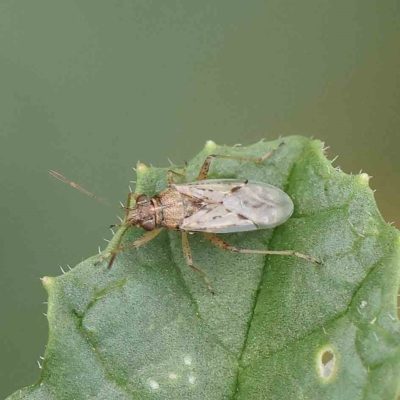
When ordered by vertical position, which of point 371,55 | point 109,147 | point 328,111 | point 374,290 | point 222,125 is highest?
point 371,55

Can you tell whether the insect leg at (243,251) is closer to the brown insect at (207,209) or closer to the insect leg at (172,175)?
the brown insect at (207,209)

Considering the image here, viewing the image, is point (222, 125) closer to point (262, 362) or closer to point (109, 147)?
point (109, 147)

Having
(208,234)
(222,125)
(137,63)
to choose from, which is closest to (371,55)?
(222,125)

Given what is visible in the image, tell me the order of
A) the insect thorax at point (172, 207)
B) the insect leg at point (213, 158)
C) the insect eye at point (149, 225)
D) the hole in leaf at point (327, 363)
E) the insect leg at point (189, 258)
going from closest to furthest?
1. the hole in leaf at point (327, 363)
2. the insect leg at point (189, 258)
3. the insect leg at point (213, 158)
4. the insect eye at point (149, 225)
5. the insect thorax at point (172, 207)

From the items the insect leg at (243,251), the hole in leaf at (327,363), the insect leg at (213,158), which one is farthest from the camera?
the insect leg at (213,158)

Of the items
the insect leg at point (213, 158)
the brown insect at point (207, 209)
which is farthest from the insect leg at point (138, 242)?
the insect leg at point (213, 158)

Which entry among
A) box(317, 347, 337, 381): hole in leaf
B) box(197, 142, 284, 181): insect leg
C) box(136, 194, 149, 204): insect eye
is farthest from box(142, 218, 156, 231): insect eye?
box(317, 347, 337, 381): hole in leaf
